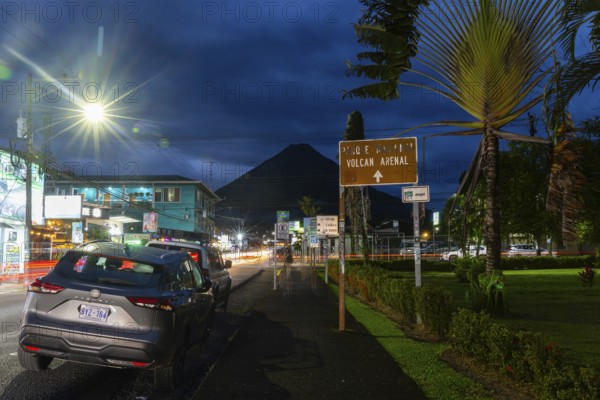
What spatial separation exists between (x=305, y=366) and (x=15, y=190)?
29.6 metres

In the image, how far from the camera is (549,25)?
9414 mm

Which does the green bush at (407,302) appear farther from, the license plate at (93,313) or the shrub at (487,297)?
the license plate at (93,313)

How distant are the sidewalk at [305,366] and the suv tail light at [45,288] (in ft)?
6.36

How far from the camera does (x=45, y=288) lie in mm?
5895

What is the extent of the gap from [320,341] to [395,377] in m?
2.75

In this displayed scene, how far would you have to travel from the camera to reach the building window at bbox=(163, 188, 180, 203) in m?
64.8

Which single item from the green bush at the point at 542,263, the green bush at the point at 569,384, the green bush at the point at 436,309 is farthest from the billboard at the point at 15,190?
the green bush at the point at 542,263

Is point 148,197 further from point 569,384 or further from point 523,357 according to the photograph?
point 569,384

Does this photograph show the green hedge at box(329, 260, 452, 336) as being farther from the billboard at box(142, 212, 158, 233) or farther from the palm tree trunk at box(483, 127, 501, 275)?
the billboard at box(142, 212, 158, 233)

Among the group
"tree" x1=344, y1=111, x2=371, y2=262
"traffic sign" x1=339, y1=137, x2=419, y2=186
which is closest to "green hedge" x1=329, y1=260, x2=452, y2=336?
"traffic sign" x1=339, y1=137, x2=419, y2=186

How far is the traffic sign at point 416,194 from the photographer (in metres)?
11.1

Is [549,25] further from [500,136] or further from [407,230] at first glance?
[407,230]

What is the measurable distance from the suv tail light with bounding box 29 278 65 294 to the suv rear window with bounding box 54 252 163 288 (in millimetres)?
212

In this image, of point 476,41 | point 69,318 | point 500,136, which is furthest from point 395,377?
point 476,41
